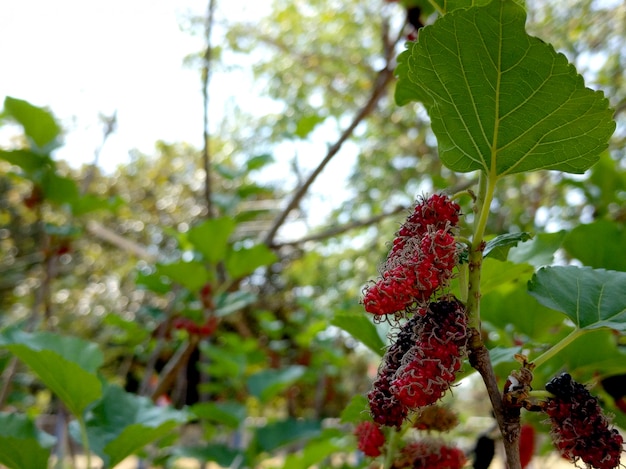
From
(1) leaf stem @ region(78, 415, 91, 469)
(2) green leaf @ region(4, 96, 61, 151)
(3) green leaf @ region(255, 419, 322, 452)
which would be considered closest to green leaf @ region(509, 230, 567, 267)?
(1) leaf stem @ region(78, 415, 91, 469)

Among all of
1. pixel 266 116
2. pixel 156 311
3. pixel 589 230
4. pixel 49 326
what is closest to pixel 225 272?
pixel 156 311

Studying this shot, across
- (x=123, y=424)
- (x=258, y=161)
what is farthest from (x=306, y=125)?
(x=123, y=424)

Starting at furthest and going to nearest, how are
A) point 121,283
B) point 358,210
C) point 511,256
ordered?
1. point 121,283
2. point 358,210
3. point 511,256

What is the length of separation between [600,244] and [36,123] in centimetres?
136

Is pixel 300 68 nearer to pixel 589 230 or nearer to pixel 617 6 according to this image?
pixel 617 6

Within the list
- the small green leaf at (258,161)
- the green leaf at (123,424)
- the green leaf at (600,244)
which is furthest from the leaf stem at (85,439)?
the small green leaf at (258,161)

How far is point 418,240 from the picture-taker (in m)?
0.43

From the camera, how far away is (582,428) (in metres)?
0.41

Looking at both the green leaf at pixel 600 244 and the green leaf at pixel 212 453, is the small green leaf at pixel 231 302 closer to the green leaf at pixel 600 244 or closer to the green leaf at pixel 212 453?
the green leaf at pixel 212 453

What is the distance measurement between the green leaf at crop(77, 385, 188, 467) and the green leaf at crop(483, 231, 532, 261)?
545 millimetres

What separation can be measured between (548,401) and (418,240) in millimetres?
158

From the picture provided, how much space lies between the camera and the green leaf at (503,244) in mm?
478

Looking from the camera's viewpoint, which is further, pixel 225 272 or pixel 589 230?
pixel 225 272

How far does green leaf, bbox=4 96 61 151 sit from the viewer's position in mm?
1459
